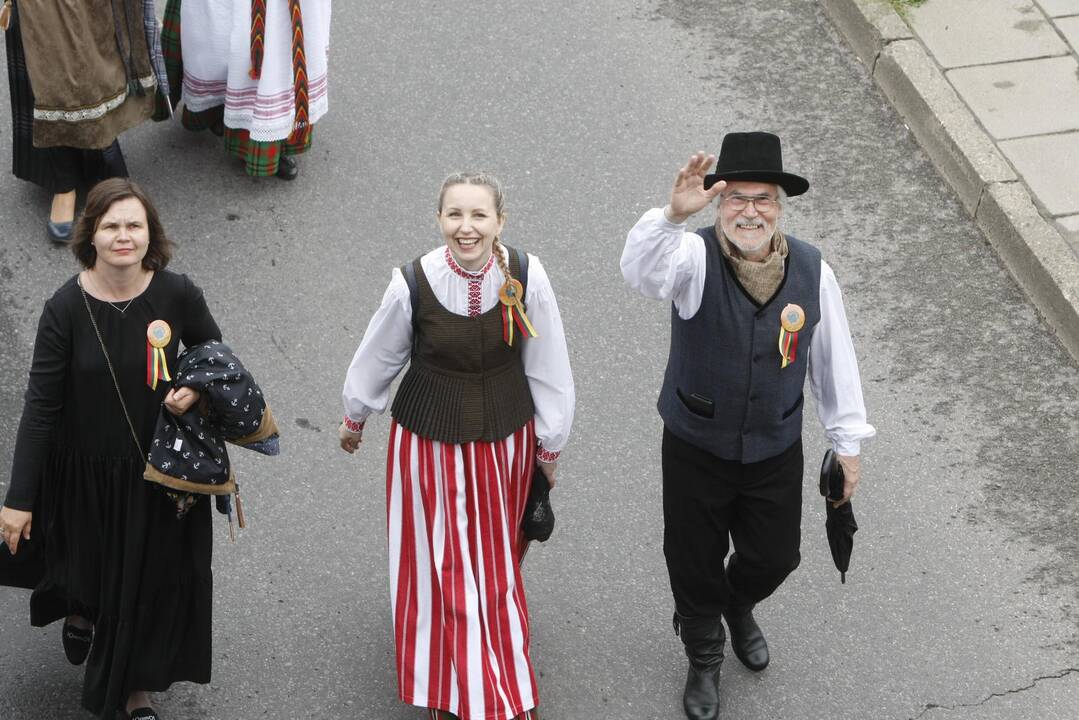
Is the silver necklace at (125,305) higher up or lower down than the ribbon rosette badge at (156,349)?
higher up

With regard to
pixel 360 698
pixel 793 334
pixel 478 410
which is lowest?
pixel 360 698

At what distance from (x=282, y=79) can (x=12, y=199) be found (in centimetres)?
134

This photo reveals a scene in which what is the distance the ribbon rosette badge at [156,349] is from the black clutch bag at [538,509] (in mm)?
1181

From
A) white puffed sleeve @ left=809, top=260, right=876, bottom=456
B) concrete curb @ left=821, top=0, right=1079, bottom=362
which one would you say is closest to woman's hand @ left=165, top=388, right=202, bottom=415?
white puffed sleeve @ left=809, top=260, right=876, bottom=456

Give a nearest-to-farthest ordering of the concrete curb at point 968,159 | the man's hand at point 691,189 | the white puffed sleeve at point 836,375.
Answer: the man's hand at point 691,189
the white puffed sleeve at point 836,375
the concrete curb at point 968,159

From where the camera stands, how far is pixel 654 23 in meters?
8.23

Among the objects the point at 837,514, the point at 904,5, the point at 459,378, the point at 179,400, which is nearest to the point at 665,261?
the point at 459,378

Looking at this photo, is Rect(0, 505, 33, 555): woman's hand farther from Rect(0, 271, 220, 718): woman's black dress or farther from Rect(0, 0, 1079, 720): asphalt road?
Rect(0, 0, 1079, 720): asphalt road

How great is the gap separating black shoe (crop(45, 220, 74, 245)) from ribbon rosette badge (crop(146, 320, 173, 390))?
2.57 metres

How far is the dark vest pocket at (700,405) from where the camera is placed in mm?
4625

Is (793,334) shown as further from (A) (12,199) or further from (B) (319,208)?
(A) (12,199)

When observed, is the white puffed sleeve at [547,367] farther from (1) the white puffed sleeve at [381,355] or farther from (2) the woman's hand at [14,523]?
(2) the woman's hand at [14,523]

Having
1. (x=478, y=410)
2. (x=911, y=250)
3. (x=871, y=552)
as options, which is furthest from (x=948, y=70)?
(x=478, y=410)

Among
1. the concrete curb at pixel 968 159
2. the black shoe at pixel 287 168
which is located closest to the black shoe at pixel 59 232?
the black shoe at pixel 287 168
